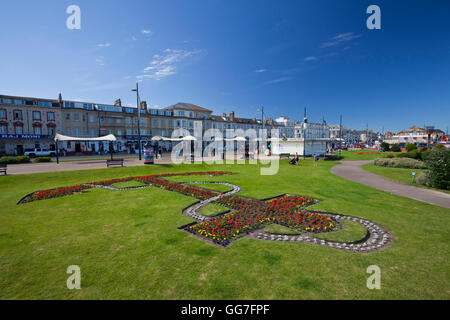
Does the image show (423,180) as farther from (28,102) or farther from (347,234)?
(28,102)

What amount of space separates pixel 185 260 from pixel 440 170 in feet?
57.9

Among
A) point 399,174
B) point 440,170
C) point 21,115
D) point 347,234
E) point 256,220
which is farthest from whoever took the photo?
point 21,115

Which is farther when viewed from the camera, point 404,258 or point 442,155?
point 442,155

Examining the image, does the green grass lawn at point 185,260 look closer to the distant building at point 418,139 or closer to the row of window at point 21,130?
the row of window at point 21,130

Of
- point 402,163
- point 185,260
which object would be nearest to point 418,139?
point 402,163

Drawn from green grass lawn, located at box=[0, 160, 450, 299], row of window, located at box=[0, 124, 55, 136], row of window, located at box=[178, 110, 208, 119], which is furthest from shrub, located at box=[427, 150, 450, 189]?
row of window, located at box=[0, 124, 55, 136]

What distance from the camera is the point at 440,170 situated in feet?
45.0

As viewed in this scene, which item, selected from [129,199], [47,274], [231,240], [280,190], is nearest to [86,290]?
[47,274]

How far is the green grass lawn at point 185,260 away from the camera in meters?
4.11

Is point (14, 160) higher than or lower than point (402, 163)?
higher

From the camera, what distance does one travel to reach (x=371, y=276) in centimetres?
453

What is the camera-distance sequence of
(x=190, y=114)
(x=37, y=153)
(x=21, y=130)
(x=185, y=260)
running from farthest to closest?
(x=190, y=114) < (x=21, y=130) < (x=37, y=153) < (x=185, y=260)
